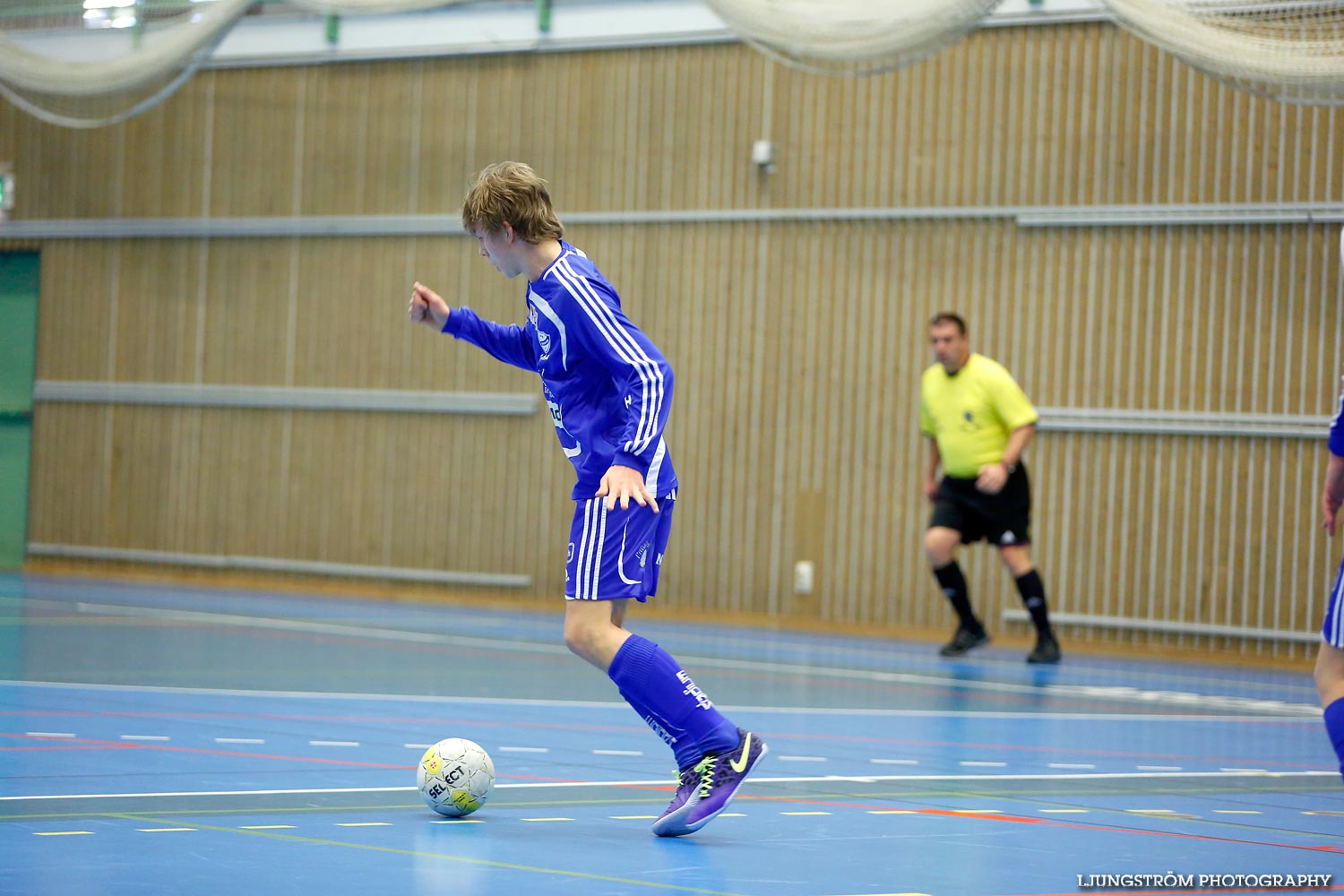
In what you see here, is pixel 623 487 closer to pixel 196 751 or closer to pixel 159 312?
pixel 196 751

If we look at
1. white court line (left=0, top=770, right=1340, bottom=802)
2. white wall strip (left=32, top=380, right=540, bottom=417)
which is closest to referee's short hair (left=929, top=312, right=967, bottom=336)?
white court line (left=0, top=770, right=1340, bottom=802)

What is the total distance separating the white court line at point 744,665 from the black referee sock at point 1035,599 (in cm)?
125

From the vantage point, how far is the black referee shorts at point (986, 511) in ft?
35.7

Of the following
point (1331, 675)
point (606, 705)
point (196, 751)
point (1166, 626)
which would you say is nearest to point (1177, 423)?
point (1166, 626)

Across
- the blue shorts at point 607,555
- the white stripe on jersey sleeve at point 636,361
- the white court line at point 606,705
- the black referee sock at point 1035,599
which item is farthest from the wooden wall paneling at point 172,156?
the blue shorts at point 607,555

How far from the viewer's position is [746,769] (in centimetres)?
420

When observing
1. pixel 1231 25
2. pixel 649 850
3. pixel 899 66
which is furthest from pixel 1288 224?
pixel 649 850

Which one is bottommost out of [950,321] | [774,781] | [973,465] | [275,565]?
[275,565]

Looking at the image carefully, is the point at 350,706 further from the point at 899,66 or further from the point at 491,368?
the point at 491,368

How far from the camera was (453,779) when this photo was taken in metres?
4.14

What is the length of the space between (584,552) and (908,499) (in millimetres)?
9984

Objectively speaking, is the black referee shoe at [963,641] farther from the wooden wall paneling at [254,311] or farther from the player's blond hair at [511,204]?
the wooden wall paneling at [254,311]

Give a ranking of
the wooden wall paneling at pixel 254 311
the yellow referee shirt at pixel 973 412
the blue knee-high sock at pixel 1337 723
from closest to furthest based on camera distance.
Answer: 1. the blue knee-high sock at pixel 1337 723
2. the yellow referee shirt at pixel 973 412
3. the wooden wall paneling at pixel 254 311

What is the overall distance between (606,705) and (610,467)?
11.5 feet
